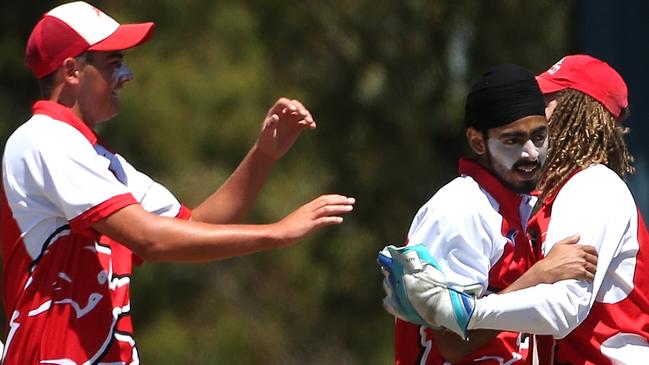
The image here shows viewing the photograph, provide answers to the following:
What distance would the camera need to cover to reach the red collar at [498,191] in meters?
4.11

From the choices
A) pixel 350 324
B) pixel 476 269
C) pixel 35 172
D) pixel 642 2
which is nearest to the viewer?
pixel 476 269

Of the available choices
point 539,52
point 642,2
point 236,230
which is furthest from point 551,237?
point 539,52

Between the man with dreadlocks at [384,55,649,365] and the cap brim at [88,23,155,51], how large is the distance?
1182 mm

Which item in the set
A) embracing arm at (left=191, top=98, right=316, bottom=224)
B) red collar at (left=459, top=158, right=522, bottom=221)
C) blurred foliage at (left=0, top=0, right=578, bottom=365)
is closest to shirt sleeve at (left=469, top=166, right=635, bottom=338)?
red collar at (left=459, top=158, right=522, bottom=221)

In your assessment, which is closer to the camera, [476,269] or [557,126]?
[476,269]

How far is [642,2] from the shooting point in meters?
7.58

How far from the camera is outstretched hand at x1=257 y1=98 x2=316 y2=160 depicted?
4711 mm

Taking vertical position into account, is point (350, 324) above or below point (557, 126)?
below

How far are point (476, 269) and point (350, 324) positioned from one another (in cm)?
814

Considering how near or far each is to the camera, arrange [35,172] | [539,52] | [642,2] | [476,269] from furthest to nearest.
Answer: [539,52]
[642,2]
[35,172]
[476,269]

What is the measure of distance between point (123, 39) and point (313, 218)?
0.86 meters

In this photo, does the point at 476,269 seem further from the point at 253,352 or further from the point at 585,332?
the point at 253,352

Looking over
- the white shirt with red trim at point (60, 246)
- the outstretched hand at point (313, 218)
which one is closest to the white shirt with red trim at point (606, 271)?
the outstretched hand at point (313, 218)

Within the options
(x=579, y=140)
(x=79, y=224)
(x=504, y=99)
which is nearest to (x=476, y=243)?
(x=504, y=99)
